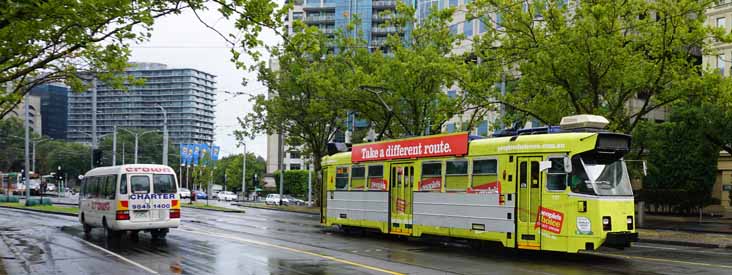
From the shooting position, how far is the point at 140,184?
68.6 feet

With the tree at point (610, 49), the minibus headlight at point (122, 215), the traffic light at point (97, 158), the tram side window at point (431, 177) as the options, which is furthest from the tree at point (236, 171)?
the tram side window at point (431, 177)

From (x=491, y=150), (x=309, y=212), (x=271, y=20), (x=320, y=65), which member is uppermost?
(x=320, y=65)

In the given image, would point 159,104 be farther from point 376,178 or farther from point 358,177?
point 376,178

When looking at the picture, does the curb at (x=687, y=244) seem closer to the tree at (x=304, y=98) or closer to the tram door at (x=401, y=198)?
the tram door at (x=401, y=198)

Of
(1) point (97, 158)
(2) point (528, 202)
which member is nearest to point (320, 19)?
(1) point (97, 158)

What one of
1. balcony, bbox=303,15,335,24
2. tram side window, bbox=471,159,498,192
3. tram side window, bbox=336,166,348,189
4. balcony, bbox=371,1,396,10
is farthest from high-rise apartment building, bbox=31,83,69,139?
tram side window, bbox=471,159,498,192

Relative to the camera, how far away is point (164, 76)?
60438mm

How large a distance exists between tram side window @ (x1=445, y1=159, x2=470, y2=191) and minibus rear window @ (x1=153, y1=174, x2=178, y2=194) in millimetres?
8376

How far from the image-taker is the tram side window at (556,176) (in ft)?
50.9

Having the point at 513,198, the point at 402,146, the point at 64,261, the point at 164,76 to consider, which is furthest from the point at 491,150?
the point at 164,76

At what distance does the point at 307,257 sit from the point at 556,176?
5.91m

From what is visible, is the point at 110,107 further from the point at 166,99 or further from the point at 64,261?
the point at 64,261

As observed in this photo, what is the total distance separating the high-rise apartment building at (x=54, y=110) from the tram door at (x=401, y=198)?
82028 millimetres

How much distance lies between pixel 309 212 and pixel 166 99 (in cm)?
2530
